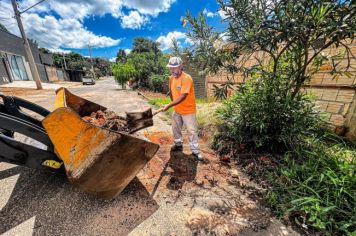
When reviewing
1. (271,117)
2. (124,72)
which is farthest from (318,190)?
(124,72)

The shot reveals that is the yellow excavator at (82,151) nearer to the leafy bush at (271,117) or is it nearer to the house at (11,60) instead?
the leafy bush at (271,117)

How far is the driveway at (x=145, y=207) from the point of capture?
180 centimetres

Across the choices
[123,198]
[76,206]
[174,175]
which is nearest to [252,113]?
[174,175]

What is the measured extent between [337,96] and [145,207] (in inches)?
155

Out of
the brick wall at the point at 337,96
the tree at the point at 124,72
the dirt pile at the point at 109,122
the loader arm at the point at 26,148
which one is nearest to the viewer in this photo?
the loader arm at the point at 26,148

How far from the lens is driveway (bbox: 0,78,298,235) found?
1802 mm

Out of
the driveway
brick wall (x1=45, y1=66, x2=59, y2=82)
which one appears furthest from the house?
the driveway

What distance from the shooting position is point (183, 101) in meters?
3.08

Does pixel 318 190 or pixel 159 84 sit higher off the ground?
pixel 318 190

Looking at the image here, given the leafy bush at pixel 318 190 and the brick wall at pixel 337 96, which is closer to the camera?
the leafy bush at pixel 318 190

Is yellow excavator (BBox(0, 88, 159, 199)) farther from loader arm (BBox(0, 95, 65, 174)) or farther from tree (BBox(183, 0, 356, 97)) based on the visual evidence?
tree (BBox(183, 0, 356, 97))

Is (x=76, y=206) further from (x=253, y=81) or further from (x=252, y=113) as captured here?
(x=253, y=81)

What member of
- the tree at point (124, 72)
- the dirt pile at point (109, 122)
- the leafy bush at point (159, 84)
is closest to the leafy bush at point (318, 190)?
the dirt pile at point (109, 122)

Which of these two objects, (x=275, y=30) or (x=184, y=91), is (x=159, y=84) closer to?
(x=184, y=91)
